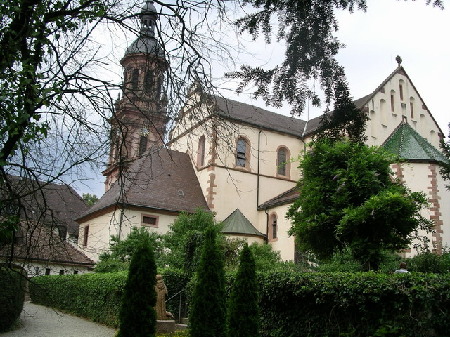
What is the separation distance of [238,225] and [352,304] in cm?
1900

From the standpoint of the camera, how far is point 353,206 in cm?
1647

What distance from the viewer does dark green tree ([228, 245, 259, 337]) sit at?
8781 millimetres

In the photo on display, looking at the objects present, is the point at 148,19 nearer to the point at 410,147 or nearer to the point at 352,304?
the point at 352,304

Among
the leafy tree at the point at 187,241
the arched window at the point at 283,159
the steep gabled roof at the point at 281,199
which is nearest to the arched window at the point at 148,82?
the leafy tree at the point at 187,241

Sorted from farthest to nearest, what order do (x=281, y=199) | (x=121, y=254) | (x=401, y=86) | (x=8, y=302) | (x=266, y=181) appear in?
1. (x=266, y=181)
2. (x=401, y=86)
3. (x=281, y=199)
4. (x=121, y=254)
5. (x=8, y=302)

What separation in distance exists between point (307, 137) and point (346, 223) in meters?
18.1

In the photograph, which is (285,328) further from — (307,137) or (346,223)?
(307,137)

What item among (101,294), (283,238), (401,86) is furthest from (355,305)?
(401,86)

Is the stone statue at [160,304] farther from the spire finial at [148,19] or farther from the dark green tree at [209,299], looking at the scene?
the spire finial at [148,19]

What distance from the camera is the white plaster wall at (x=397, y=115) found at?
28.9m

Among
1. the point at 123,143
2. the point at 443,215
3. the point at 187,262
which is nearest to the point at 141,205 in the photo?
the point at 187,262

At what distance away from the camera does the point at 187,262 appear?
702 inches

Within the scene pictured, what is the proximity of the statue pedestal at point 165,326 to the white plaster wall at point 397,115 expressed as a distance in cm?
2004

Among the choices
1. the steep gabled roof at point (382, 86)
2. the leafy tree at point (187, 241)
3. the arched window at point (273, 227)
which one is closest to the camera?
the leafy tree at point (187, 241)
